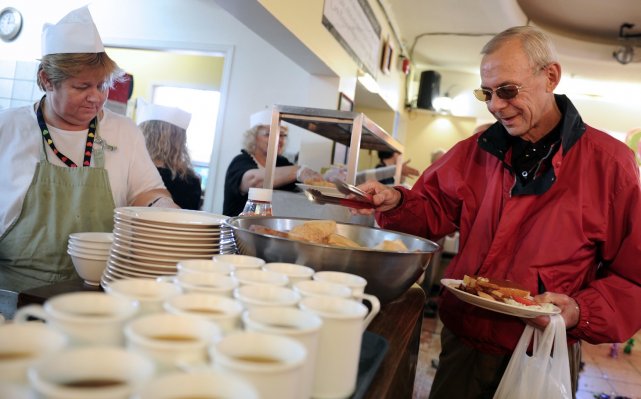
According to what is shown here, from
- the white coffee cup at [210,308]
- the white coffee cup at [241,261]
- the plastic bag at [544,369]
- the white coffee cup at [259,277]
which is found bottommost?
the plastic bag at [544,369]

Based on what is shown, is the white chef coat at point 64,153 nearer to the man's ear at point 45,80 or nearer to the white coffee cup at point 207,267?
the man's ear at point 45,80

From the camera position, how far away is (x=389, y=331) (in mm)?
1180

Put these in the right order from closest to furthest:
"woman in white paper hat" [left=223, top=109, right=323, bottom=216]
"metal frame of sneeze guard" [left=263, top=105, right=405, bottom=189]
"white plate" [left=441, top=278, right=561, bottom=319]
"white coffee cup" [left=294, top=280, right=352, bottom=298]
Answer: "white coffee cup" [left=294, top=280, right=352, bottom=298], "white plate" [left=441, top=278, right=561, bottom=319], "metal frame of sneeze guard" [left=263, top=105, right=405, bottom=189], "woman in white paper hat" [left=223, top=109, right=323, bottom=216]

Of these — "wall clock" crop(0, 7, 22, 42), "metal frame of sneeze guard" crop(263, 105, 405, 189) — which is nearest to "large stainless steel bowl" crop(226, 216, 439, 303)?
"metal frame of sneeze guard" crop(263, 105, 405, 189)

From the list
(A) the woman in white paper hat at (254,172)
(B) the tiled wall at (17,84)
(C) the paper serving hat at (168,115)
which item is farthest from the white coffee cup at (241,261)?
(B) the tiled wall at (17,84)

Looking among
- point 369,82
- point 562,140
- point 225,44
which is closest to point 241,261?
point 562,140

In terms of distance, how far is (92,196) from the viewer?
72.6 inches

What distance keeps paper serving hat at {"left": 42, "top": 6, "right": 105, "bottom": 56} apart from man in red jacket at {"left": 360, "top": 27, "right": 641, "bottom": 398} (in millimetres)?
1169

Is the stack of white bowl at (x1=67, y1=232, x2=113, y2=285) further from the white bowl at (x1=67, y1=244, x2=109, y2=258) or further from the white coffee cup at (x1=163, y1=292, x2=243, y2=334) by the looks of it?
the white coffee cup at (x1=163, y1=292, x2=243, y2=334)

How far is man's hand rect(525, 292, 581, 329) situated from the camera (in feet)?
4.97

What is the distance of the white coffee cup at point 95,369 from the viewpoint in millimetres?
459

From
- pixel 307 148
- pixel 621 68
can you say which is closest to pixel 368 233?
pixel 307 148

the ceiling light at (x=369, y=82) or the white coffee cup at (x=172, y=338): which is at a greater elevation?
the ceiling light at (x=369, y=82)

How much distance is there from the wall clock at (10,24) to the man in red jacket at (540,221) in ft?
17.0
